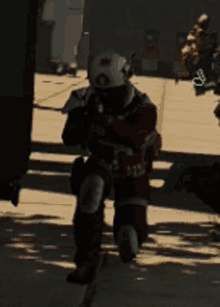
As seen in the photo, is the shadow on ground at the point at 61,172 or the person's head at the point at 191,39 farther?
the person's head at the point at 191,39

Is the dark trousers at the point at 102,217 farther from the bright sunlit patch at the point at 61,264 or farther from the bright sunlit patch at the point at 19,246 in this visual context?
the bright sunlit patch at the point at 19,246

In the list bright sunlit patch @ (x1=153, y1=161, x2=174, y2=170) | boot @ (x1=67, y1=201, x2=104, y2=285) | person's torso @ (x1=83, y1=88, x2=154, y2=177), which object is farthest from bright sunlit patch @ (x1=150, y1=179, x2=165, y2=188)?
boot @ (x1=67, y1=201, x2=104, y2=285)

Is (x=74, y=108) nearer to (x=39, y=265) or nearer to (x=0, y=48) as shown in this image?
(x=39, y=265)

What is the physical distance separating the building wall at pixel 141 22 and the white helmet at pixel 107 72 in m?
36.8

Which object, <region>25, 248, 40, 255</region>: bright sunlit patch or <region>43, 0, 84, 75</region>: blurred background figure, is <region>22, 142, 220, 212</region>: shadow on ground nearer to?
<region>25, 248, 40, 255</region>: bright sunlit patch

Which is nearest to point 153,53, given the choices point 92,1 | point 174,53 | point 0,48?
point 174,53

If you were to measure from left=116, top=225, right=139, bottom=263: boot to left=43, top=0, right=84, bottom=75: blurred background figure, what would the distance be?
32631 millimetres

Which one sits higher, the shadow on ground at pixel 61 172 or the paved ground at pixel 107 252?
the paved ground at pixel 107 252

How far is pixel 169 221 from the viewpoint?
5.32 meters

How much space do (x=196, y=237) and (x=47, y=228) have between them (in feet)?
4.01

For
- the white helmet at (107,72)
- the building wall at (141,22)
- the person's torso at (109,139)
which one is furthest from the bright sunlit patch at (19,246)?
the building wall at (141,22)

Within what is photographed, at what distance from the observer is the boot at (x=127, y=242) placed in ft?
12.3

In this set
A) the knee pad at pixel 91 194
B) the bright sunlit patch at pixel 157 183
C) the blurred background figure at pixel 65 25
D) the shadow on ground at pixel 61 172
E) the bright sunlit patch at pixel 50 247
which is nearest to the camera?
the knee pad at pixel 91 194

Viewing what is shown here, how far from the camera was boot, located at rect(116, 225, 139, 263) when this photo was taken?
3752mm
